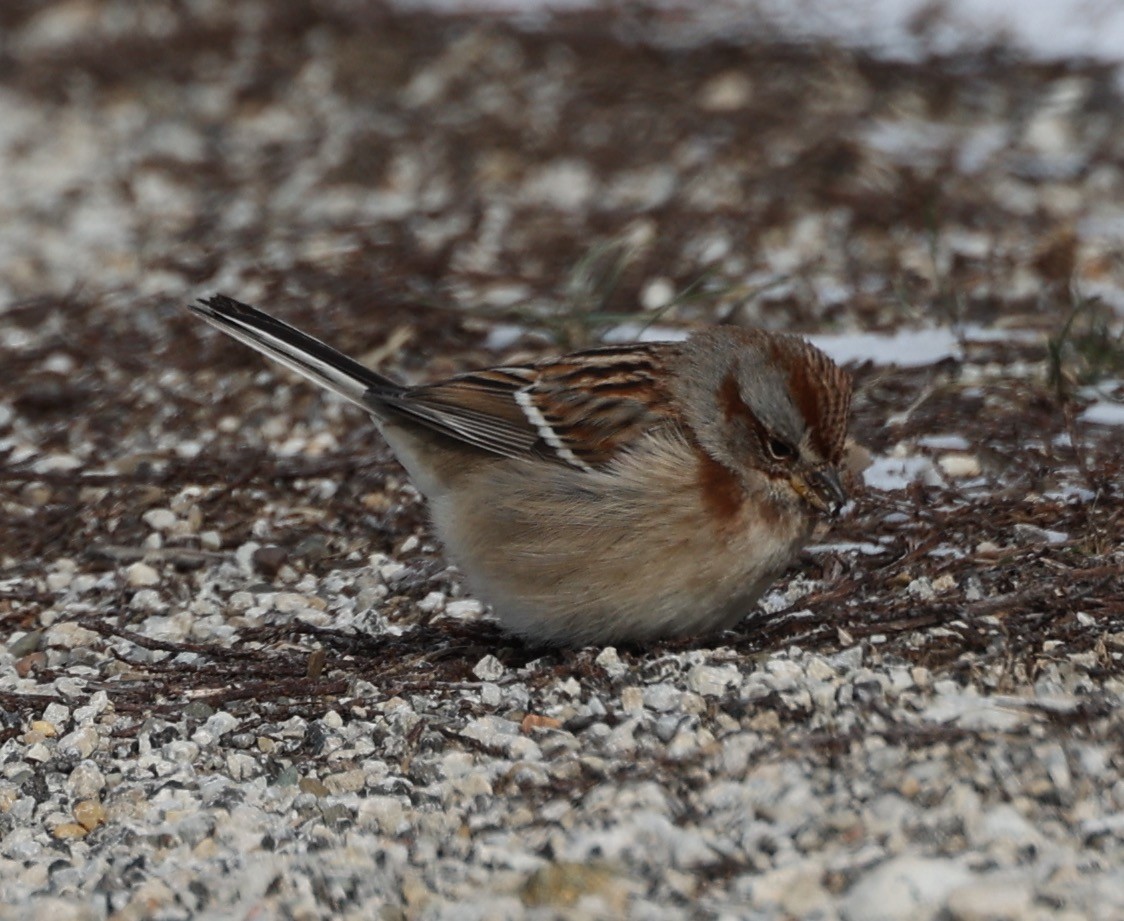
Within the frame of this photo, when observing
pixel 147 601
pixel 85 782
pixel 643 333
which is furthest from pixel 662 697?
pixel 643 333

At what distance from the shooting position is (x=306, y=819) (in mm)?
3988

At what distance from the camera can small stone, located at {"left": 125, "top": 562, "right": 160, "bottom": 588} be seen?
18.3 feet

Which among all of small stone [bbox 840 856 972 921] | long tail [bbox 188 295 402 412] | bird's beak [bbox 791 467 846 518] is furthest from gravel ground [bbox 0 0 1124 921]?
long tail [bbox 188 295 402 412]

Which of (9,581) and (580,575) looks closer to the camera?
(580,575)

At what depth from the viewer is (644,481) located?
14.9ft

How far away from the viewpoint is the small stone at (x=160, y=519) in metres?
5.93

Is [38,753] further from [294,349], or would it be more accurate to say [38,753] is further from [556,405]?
[556,405]

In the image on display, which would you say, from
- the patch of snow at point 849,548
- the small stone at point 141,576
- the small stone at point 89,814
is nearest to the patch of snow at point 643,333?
the patch of snow at point 849,548

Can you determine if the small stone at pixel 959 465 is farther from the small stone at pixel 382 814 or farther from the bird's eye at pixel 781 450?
the small stone at pixel 382 814

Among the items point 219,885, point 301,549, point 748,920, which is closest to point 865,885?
point 748,920

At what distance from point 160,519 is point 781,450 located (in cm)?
234

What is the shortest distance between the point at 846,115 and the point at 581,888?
6.53 meters

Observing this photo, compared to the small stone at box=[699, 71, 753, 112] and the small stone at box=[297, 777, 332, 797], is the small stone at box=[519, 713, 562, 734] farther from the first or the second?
the small stone at box=[699, 71, 753, 112]

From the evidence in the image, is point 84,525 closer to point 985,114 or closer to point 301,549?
point 301,549
